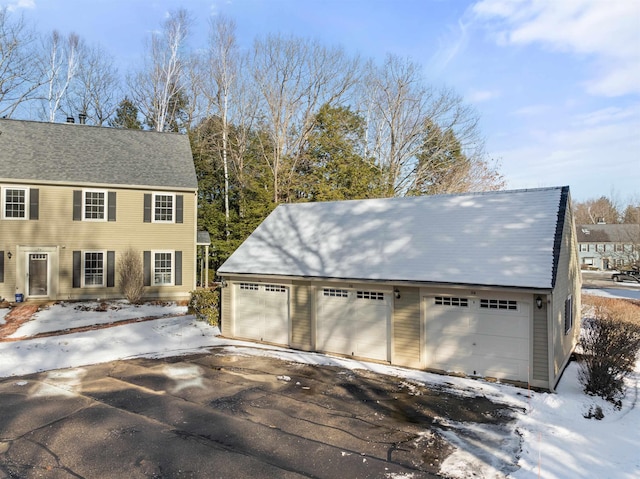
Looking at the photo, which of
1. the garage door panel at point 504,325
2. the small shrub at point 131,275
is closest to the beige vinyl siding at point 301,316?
the garage door panel at point 504,325

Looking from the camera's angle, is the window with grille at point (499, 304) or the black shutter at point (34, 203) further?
the black shutter at point (34, 203)

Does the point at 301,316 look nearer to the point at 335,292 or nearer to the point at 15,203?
the point at 335,292

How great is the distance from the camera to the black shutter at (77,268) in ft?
64.7

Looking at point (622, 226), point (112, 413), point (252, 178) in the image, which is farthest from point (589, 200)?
point (112, 413)

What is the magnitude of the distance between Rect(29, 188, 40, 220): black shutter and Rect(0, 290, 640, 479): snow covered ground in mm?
4761

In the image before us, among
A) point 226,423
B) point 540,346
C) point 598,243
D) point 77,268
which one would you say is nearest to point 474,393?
point 540,346

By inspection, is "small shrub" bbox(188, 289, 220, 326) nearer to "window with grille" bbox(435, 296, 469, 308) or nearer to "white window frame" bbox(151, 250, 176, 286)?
"white window frame" bbox(151, 250, 176, 286)

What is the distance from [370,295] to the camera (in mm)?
11781

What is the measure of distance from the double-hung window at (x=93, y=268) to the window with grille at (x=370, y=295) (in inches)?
555

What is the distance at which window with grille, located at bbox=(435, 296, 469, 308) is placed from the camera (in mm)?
10477

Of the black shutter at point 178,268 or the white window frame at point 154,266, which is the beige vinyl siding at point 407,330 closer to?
the black shutter at point 178,268

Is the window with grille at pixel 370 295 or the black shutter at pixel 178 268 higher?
the black shutter at pixel 178 268

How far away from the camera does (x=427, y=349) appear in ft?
35.7

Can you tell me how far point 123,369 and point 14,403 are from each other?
8.95ft
